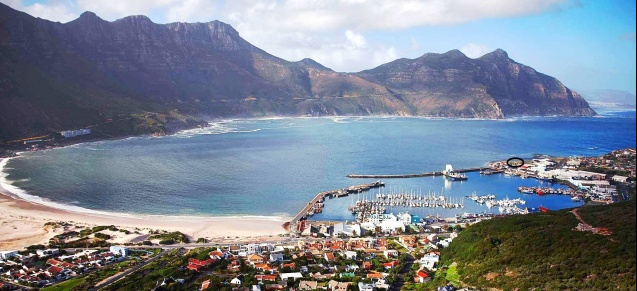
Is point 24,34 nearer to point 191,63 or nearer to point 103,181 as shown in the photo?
point 191,63

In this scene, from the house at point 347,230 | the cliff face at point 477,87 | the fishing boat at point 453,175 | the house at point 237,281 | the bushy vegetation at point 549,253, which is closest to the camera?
the bushy vegetation at point 549,253

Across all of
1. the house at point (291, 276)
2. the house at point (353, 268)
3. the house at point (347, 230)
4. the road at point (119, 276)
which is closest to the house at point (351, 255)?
the house at point (353, 268)

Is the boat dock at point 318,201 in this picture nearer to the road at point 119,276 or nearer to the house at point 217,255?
the house at point 217,255

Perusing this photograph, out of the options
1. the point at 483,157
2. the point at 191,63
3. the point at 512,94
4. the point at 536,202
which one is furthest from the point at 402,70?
the point at 536,202

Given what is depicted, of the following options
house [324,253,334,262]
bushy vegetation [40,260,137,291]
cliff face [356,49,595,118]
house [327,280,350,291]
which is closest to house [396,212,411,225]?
house [324,253,334,262]

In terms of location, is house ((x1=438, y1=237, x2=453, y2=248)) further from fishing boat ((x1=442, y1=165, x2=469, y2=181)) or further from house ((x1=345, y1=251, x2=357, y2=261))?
fishing boat ((x1=442, y1=165, x2=469, y2=181))

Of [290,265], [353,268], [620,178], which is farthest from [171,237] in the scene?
[620,178]
